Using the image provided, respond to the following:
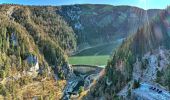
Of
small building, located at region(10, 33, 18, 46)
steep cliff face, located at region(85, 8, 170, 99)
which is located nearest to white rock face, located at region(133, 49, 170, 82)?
steep cliff face, located at region(85, 8, 170, 99)

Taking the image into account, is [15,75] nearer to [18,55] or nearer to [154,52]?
[18,55]

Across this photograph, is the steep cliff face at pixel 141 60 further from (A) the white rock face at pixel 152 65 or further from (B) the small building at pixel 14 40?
(B) the small building at pixel 14 40

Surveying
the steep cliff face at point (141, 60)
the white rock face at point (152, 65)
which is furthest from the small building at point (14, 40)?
the white rock face at point (152, 65)

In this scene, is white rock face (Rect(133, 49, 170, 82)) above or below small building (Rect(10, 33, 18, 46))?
below

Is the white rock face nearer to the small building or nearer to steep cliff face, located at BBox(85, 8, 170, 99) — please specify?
steep cliff face, located at BBox(85, 8, 170, 99)

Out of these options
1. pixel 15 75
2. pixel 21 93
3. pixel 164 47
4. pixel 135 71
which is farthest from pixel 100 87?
pixel 15 75

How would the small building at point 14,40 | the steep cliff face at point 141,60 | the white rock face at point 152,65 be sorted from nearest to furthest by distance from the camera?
the white rock face at point 152,65 < the steep cliff face at point 141,60 < the small building at point 14,40

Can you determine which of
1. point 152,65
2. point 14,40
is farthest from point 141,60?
point 14,40

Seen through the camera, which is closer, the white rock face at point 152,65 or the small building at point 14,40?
the white rock face at point 152,65

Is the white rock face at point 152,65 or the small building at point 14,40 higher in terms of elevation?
the small building at point 14,40

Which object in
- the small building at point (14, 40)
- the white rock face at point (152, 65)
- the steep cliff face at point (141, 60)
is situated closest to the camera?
the white rock face at point (152, 65)
